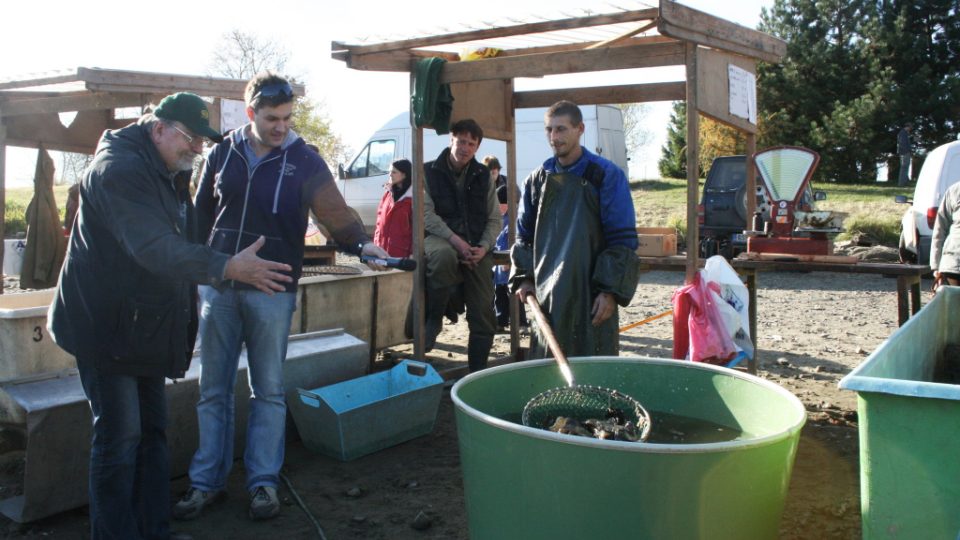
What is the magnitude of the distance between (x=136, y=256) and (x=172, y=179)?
458 millimetres

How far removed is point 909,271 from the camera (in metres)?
4.24

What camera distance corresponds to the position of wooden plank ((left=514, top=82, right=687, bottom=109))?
16.5 ft

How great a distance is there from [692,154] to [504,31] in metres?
1.26

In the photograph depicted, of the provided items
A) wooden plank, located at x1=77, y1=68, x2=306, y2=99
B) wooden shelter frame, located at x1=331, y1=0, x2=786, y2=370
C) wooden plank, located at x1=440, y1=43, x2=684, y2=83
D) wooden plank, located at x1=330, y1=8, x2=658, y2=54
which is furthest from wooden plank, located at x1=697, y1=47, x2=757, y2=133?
wooden plank, located at x1=77, y1=68, x2=306, y2=99

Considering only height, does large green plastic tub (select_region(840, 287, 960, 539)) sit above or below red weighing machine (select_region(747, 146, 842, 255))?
below

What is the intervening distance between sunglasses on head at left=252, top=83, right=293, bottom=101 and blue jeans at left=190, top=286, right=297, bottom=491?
0.80 metres

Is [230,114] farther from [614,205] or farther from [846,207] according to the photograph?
[846,207]

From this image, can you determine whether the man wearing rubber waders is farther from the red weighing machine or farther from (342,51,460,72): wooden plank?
(342,51,460,72): wooden plank

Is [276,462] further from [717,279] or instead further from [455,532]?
[717,279]

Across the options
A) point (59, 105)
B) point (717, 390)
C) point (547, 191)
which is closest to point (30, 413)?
point (547, 191)

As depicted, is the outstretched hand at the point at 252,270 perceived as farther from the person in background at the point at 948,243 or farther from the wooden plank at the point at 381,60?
the person in background at the point at 948,243

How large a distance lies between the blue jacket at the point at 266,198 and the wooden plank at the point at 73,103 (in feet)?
9.12

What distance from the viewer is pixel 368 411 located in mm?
4000

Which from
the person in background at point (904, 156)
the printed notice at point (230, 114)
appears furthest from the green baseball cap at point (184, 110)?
the person in background at point (904, 156)
